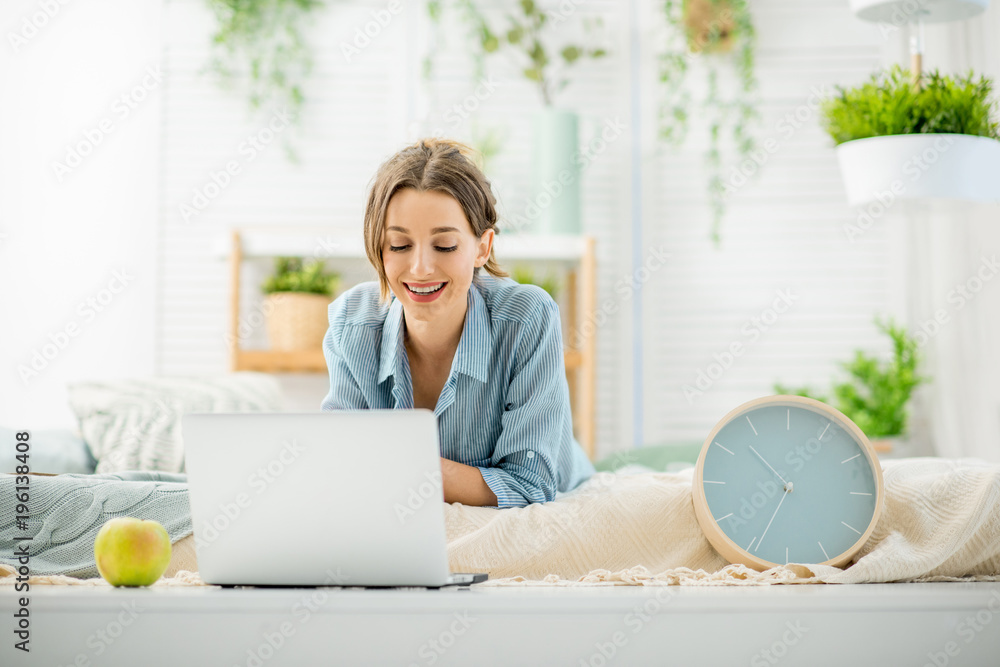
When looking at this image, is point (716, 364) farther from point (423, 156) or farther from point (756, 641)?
point (756, 641)

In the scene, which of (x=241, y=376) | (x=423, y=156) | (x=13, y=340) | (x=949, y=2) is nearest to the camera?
(x=423, y=156)

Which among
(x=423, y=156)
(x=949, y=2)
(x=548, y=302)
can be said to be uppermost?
(x=949, y=2)

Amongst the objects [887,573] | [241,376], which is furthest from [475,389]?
[241,376]

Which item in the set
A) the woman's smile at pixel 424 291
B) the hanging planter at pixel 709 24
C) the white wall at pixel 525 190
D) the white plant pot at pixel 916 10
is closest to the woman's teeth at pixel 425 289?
the woman's smile at pixel 424 291

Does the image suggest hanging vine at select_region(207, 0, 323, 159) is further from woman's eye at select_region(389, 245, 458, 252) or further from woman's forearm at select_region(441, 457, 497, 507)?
woman's forearm at select_region(441, 457, 497, 507)

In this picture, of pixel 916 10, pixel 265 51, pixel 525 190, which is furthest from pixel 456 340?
pixel 265 51

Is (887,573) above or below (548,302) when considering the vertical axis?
below

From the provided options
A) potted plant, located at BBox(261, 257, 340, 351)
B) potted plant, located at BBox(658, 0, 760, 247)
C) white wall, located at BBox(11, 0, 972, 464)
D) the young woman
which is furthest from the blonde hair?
potted plant, located at BBox(658, 0, 760, 247)

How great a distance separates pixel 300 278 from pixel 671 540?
206 cm

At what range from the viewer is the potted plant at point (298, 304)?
296 cm

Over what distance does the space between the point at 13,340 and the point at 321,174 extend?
1.16 metres

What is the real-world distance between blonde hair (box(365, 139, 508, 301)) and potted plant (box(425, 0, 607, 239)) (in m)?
1.61

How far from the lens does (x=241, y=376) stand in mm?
2566

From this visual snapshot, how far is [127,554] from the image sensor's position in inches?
37.5
